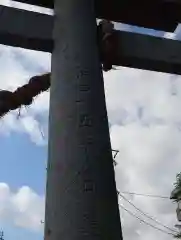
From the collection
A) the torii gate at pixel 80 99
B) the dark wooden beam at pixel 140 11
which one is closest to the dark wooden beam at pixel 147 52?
the torii gate at pixel 80 99

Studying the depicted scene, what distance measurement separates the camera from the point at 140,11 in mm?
2559

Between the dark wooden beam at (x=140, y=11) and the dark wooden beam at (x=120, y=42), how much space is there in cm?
27

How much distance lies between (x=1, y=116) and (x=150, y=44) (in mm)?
903

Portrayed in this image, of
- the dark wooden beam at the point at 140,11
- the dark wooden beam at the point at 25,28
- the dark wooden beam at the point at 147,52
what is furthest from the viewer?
the dark wooden beam at the point at 140,11

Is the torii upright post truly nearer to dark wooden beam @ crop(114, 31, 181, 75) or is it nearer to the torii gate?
the torii gate

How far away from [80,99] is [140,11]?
97 centimetres

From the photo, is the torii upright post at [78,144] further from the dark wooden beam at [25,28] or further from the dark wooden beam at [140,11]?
the dark wooden beam at [140,11]

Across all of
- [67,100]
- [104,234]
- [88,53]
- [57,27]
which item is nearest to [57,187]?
[104,234]

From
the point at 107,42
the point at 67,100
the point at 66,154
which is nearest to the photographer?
the point at 66,154

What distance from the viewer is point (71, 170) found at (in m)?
1.68

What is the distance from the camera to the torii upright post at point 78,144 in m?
1.60

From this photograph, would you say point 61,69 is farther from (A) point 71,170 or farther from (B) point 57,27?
(A) point 71,170

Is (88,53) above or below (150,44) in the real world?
below

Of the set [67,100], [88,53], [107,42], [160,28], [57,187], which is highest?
[160,28]
